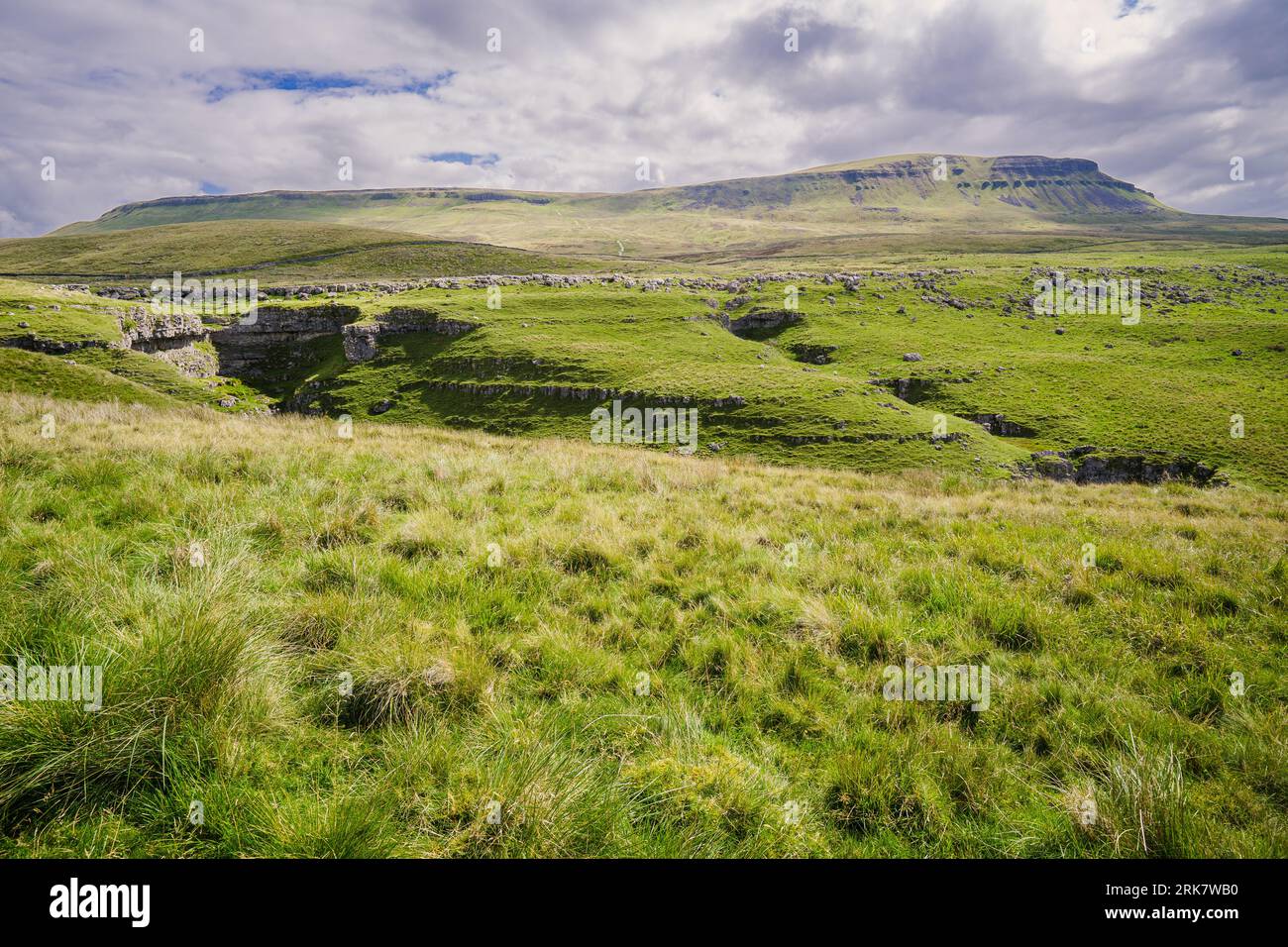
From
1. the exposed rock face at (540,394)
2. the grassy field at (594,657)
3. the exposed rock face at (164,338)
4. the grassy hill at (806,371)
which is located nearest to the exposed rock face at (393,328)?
the grassy hill at (806,371)

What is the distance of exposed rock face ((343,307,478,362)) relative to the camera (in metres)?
61.2

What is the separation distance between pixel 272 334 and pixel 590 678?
7711cm

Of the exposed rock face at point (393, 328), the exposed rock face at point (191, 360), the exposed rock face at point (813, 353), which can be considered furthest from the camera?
the exposed rock face at point (813, 353)

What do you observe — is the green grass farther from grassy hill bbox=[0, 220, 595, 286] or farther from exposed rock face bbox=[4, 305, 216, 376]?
grassy hill bbox=[0, 220, 595, 286]

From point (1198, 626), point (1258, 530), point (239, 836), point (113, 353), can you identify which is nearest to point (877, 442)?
point (1258, 530)

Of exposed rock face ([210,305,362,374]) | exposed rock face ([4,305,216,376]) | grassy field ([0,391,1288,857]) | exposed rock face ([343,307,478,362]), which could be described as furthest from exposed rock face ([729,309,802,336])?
grassy field ([0,391,1288,857])

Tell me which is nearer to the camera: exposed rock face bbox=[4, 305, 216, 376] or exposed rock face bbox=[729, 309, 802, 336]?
exposed rock face bbox=[4, 305, 216, 376]

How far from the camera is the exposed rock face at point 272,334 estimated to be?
6025cm

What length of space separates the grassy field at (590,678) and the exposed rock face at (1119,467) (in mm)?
38777

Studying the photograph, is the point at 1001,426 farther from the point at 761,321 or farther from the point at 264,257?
the point at 264,257

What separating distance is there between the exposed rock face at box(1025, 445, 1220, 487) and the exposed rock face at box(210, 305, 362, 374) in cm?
7596

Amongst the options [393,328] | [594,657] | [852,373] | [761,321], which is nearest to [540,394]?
[393,328]

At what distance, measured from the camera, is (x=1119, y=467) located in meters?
41.2

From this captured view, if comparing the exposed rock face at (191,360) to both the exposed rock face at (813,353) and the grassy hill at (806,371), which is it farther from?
the exposed rock face at (813,353)
